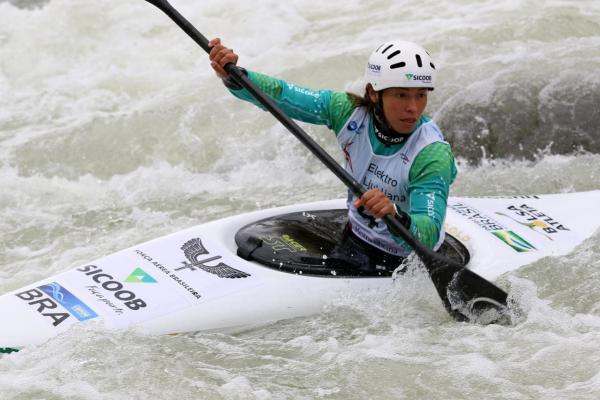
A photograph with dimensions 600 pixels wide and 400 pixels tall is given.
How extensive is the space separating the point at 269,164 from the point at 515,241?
9.17 feet

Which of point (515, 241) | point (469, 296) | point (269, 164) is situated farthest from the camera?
point (269, 164)

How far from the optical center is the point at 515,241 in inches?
198

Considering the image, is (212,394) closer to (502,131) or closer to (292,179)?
(292,179)

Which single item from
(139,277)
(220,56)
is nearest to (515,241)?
(220,56)

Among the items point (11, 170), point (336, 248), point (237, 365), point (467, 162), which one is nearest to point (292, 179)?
point (467, 162)

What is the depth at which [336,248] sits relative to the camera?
15.3 ft

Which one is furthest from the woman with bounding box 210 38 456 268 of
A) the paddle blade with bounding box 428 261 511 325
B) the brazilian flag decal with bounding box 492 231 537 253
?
the brazilian flag decal with bounding box 492 231 537 253

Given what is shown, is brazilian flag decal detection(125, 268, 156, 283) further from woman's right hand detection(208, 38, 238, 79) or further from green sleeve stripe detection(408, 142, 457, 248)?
green sleeve stripe detection(408, 142, 457, 248)

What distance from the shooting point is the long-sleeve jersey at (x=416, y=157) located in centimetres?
423

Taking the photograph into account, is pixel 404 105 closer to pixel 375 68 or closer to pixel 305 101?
pixel 375 68

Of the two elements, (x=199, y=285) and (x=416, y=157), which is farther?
(x=199, y=285)

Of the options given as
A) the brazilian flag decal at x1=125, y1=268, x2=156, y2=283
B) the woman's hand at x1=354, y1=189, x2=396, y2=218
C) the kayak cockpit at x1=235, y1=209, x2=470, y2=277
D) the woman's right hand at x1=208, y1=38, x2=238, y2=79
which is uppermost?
the woman's right hand at x1=208, y1=38, x2=238, y2=79

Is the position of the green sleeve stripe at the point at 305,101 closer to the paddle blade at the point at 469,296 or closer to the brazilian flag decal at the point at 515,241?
the paddle blade at the point at 469,296

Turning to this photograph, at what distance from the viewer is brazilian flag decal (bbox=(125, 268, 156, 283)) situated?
4469mm
